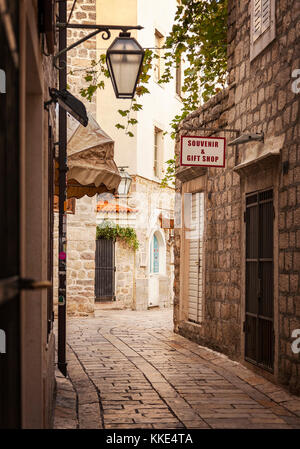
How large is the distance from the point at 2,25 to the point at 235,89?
8.23 metres

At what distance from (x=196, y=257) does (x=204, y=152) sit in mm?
3416

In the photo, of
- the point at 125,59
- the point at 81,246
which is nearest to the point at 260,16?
the point at 125,59

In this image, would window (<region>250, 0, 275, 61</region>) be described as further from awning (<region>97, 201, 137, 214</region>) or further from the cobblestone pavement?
awning (<region>97, 201, 137, 214</region>)

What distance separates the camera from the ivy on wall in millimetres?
21875

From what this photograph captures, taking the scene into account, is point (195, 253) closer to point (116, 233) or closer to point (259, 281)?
point (259, 281)

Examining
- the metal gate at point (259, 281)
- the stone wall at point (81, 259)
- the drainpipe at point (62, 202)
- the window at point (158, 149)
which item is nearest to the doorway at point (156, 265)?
the window at point (158, 149)

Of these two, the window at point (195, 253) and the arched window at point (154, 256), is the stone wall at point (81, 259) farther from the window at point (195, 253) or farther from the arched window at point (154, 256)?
the arched window at point (154, 256)

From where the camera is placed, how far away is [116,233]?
72.0 feet

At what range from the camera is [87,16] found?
59.3ft

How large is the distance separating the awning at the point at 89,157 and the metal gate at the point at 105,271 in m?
12.5

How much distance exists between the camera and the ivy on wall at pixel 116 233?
71.8 ft

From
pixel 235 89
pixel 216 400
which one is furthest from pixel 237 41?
pixel 216 400

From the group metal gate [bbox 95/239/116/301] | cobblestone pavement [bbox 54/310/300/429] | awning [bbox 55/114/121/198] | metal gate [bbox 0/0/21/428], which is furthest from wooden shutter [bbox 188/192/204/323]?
metal gate [bbox 0/0/21/428]
